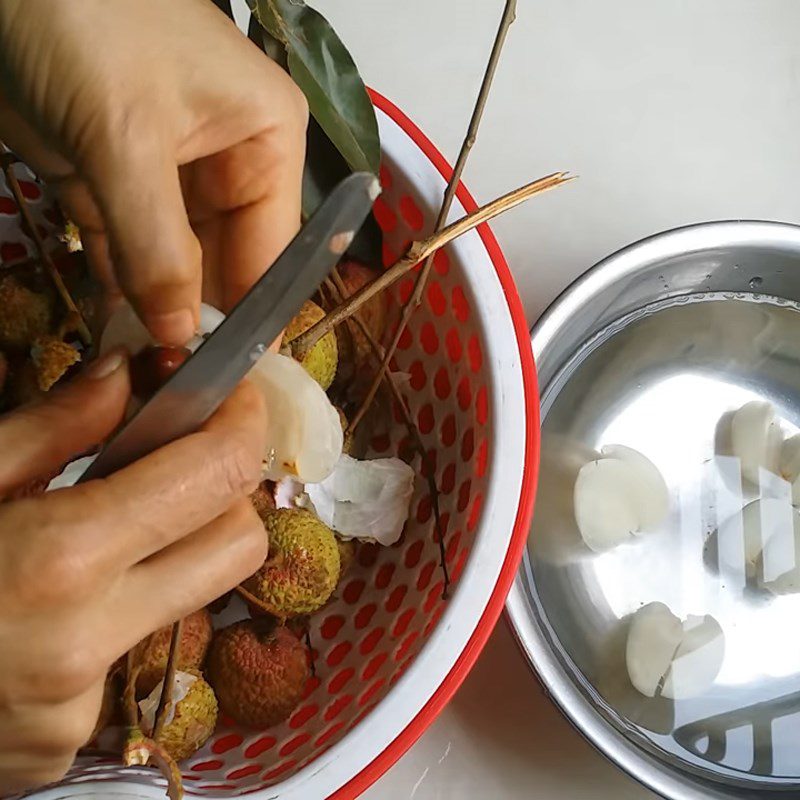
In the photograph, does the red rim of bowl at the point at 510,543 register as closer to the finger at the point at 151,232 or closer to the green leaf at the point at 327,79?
A: the green leaf at the point at 327,79

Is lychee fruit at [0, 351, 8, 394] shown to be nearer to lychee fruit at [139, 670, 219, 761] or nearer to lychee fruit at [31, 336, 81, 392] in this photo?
lychee fruit at [31, 336, 81, 392]

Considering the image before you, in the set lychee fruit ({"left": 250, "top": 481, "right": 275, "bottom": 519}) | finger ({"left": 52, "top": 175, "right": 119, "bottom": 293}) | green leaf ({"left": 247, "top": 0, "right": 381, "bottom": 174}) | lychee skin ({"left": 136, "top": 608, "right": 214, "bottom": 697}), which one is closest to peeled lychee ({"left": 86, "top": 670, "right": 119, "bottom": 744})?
lychee skin ({"left": 136, "top": 608, "right": 214, "bottom": 697})

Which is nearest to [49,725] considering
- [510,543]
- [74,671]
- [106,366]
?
[74,671]

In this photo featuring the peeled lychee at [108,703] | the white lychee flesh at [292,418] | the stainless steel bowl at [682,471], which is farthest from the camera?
the stainless steel bowl at [682,471]

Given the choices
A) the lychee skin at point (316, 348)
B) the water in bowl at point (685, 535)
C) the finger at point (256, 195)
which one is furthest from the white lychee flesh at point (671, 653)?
the finger at point (256, 195)

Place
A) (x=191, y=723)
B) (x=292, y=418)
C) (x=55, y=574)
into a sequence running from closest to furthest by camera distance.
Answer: (x=55, y=574), (x=292, y=418), (x=191, y=723)

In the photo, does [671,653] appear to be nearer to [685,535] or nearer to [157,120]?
[685,535]

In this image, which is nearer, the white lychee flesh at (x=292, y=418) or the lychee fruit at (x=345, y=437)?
the white lychee flesh at (x=292, y=418)

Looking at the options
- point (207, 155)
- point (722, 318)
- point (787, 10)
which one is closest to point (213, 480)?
point (207, 155)
